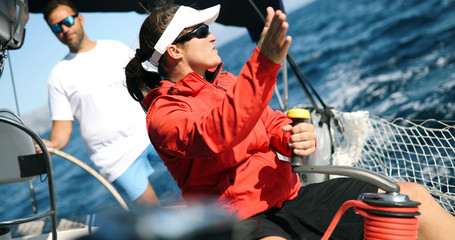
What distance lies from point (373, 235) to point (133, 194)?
5.57ft

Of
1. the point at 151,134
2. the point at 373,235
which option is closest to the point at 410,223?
the point at 373,235

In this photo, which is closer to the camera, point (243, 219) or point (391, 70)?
point (243, 219)

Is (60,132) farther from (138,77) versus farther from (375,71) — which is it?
(375,71)

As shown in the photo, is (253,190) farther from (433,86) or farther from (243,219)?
(433,86)

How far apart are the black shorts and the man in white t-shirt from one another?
1.28m

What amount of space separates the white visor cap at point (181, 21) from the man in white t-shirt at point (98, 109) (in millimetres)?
1206

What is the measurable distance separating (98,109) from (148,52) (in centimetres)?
113

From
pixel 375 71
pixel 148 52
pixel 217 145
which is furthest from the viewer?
pixel 375 71

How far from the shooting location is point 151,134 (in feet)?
3.86

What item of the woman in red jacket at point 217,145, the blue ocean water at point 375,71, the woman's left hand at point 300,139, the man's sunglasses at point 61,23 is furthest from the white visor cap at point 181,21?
the man's sunglasses at point 61,23

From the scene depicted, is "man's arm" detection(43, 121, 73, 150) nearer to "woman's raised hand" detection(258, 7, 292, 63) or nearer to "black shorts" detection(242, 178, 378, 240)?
"black shorts" detection(242, 178, 378, 240)

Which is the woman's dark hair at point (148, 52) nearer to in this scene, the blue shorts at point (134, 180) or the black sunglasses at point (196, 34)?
the black sunglasses at point (196, 34)

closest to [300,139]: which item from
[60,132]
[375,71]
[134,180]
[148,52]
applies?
[148,52]

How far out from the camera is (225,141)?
979mm
